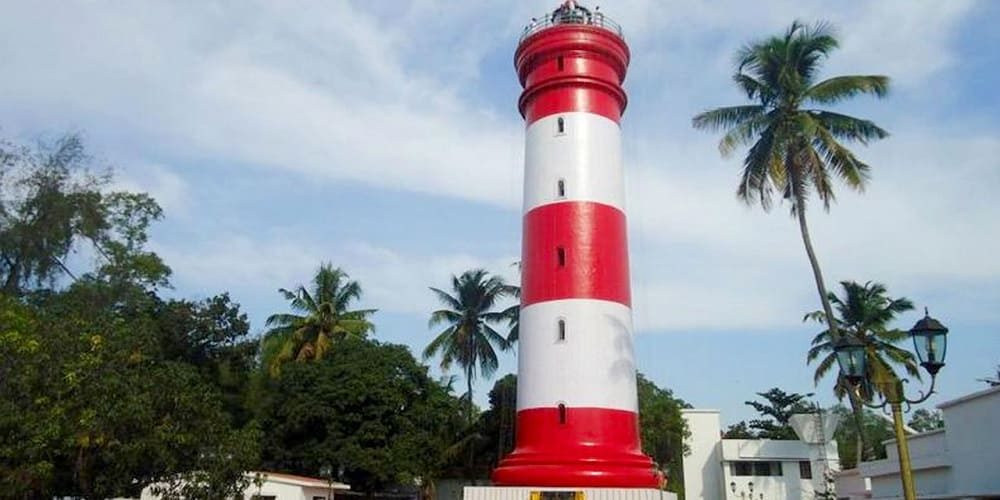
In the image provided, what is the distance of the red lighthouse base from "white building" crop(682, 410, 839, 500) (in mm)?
18594

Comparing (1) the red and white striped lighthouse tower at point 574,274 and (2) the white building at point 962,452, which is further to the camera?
(1) the red and white striped lighthouse tower at point 574,274

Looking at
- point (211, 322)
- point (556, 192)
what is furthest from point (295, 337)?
point (556, 192)

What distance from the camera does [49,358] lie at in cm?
1773

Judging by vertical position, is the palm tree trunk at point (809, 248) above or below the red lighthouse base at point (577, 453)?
above

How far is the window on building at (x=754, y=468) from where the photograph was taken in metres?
38.2

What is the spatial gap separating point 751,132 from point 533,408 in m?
10.6

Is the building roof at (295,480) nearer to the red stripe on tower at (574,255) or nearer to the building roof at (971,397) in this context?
the red stripe on tower at (574,255)

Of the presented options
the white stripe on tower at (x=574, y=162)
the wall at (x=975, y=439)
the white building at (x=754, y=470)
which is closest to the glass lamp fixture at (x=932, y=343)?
the wall at (x=975, y=439)

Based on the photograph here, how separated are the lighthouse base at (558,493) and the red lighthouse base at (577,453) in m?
0.15

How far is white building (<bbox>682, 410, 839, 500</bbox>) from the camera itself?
37.3 metres

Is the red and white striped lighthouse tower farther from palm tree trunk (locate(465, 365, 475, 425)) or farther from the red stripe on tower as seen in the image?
palm tree trunk (locate(465, 365, 475, 425))

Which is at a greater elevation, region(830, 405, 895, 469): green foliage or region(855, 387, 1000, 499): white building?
region(830, 405, 895, 469): green foliage

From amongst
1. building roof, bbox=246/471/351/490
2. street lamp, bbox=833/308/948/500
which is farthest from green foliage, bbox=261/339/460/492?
street lamp, bbox=833/308/948/500

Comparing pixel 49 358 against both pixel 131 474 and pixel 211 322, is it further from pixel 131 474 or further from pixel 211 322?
pixel 211 322
